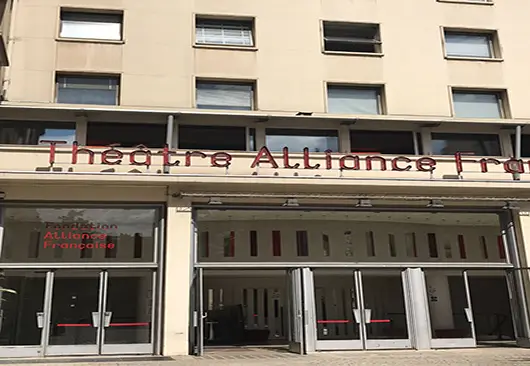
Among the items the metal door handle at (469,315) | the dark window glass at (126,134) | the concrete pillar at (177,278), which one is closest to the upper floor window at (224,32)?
the dark window glass at (126,134)

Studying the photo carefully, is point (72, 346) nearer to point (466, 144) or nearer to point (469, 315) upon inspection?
point (469, 315)

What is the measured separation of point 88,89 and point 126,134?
1780 millimetres

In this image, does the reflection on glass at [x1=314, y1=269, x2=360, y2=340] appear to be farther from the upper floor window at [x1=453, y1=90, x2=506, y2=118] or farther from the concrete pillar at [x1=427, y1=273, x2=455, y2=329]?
the upper floor window at [x1=453, y1=90, x2=506, y2=118]

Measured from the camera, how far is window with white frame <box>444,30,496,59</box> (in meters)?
17.8

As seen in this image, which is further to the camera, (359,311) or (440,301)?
(440,301)

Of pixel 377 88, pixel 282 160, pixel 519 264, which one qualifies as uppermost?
pixel 377 88

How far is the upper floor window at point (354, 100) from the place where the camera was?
54.3 feet

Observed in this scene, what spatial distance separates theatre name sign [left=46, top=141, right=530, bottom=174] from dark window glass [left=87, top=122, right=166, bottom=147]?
2.23ft

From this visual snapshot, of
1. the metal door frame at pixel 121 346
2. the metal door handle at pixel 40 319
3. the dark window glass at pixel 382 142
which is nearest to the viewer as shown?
the metal door handle at pixel 40 319

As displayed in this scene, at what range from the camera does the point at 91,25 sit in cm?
1620

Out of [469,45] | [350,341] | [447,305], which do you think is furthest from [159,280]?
[469,45]

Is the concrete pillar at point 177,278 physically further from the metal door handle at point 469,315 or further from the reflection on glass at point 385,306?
the metal door handle at point 469,315

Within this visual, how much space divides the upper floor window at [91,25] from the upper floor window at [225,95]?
9.77 feet

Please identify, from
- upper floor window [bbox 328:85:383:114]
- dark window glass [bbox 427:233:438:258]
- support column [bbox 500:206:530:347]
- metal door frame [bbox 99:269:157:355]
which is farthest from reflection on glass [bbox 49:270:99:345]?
support column [bbox 500:206:530:347]
